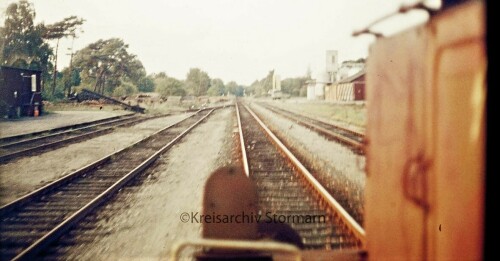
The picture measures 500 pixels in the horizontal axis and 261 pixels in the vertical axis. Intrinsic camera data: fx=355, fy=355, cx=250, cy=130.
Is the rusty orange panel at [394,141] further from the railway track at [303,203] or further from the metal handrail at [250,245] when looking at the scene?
the railway track at [303,203]

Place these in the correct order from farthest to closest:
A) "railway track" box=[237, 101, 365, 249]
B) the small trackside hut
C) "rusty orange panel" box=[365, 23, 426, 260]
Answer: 1. the small trackside hut
2. "railway track" box=[237, 101, 365, 249]
3. "rusty orange panel" box=[365, 23, 426, 260]

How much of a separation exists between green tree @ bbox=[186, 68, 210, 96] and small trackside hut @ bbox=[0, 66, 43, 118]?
73.2 m

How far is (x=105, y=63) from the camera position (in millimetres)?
48812

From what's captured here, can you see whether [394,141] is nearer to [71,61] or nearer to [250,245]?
[250,245]

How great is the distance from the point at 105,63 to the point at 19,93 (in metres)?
24.6

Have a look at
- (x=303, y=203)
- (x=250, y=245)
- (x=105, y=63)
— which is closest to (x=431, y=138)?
(x=250, y=245)

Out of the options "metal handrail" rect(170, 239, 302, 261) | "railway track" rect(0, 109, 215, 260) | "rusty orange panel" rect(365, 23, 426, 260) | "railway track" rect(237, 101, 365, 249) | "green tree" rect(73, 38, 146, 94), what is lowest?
"railway track" rect(0, 109, 215, 260)

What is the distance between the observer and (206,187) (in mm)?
2865

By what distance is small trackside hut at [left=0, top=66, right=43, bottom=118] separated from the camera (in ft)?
78.2

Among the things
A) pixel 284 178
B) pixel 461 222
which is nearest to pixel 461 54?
pixel 461 222

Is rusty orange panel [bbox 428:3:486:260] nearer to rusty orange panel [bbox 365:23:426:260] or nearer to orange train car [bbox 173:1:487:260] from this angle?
orange train car [bbox 173:1:487:260]

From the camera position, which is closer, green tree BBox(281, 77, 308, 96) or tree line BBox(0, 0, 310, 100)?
tree line BBox(0, 0, 310, 100)

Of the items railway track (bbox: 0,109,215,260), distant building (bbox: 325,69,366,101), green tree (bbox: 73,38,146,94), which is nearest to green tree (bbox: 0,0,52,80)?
green tree (bbox: 73,38,146,94)

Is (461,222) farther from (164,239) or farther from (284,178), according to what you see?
(284,178)
